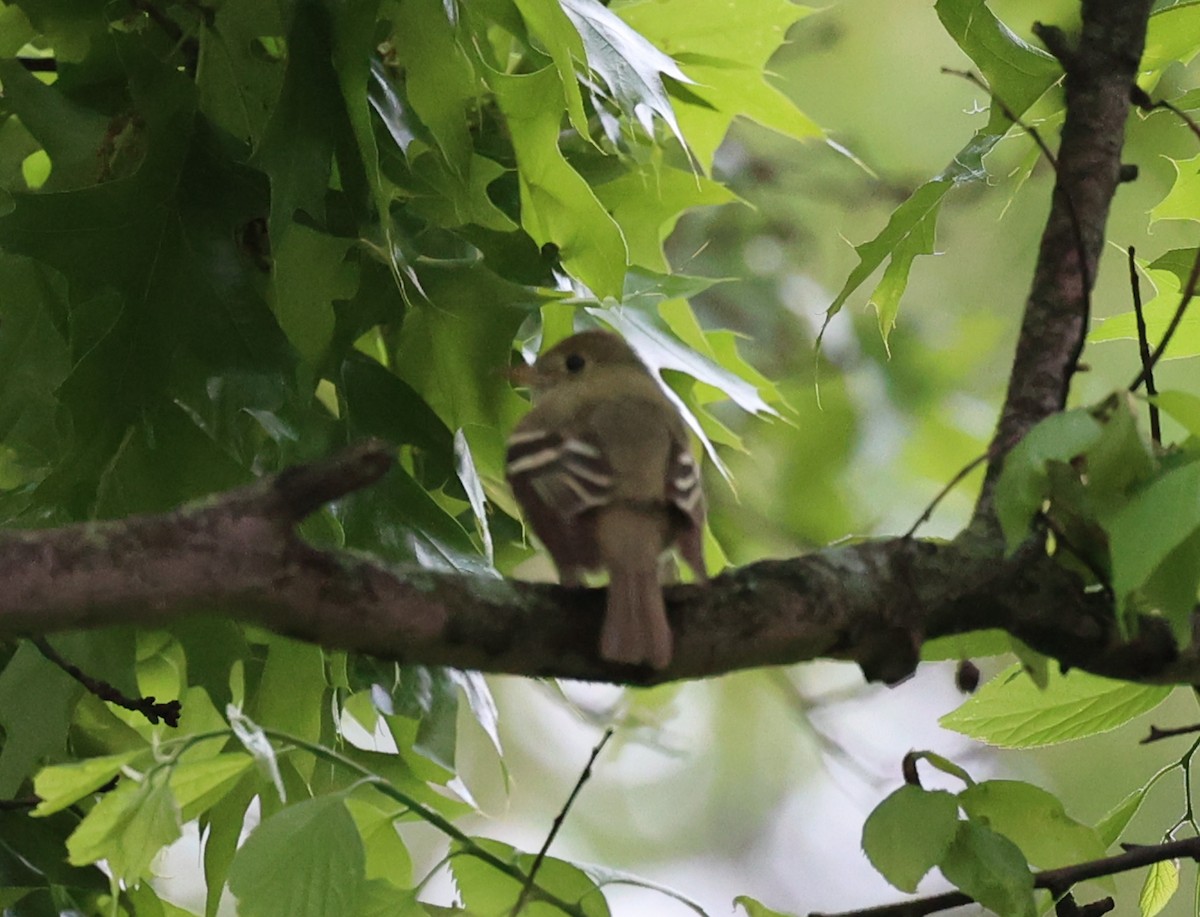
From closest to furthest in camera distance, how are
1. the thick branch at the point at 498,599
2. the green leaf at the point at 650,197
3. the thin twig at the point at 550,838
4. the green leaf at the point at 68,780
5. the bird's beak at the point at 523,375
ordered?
the thick branch at the point at 498,599
the green leaf at the point at 68,780
the thin twig at the point at 550,838
the bird's beak at the point at 523,375
the green leaf at the point at 650,197

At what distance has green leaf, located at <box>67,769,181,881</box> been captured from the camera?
73cm

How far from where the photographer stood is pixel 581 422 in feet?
3.45

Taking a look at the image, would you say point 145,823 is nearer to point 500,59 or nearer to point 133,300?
point 133,300

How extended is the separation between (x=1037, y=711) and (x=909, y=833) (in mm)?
234

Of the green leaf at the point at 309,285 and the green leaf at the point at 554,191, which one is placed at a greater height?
the green leaf at the point at 554,191

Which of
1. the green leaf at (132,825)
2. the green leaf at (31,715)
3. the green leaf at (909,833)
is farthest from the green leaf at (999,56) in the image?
the green leaf at (31,715)

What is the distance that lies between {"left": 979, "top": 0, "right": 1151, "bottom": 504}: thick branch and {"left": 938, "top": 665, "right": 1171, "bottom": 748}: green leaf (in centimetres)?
16

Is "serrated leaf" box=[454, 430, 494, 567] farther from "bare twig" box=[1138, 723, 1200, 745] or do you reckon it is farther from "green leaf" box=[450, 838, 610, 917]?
"bare twig" box=[1138, 723, 1200, 745]

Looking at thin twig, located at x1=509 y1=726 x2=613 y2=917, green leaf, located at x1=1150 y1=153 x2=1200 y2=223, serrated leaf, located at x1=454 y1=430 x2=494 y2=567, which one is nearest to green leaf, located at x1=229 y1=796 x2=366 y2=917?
thin twig, located at x1=509 y1=726 x2=613 y2=917

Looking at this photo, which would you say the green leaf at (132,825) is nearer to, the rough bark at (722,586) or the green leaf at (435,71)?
the rough bark at (722,586)

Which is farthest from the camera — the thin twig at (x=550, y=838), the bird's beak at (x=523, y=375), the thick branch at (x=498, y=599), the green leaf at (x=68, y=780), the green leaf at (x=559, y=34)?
the bird's beak at (x=523, y=375)

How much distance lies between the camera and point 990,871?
82 cm

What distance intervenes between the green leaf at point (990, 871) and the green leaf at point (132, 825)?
0.46 meters

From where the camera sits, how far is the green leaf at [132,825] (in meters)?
0.73
